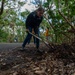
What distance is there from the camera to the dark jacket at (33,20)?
33.3 ft

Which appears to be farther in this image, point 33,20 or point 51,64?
point 33,20

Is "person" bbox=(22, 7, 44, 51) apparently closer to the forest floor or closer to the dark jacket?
the dark jacket

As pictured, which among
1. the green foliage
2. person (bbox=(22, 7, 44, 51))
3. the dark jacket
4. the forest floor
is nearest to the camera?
the forest floor

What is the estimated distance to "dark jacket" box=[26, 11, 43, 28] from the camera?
10160mm

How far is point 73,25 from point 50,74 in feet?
8.39

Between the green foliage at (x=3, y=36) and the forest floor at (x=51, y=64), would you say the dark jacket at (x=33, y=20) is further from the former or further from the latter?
the green foliage at (x=3, y=36)

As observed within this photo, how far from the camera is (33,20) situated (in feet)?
33.9

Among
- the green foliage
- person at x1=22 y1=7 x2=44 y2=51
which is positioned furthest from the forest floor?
the green foliage

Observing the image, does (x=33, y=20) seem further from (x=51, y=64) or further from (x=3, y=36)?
(x=3, y=36)

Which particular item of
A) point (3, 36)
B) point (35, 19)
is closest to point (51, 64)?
point (35, 19)

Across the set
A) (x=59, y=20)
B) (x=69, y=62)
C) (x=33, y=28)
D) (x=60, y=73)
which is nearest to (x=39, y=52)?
(x=33, y=28)

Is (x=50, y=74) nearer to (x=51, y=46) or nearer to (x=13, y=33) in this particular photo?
(x=51, y=46)

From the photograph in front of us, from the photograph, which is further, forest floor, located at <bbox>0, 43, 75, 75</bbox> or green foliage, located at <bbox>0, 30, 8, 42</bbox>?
green foliage, located at <bbox>0, 30, 8, 42</bbox>

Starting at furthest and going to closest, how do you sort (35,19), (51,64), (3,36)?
(3,36), (35,19), (51,64)
